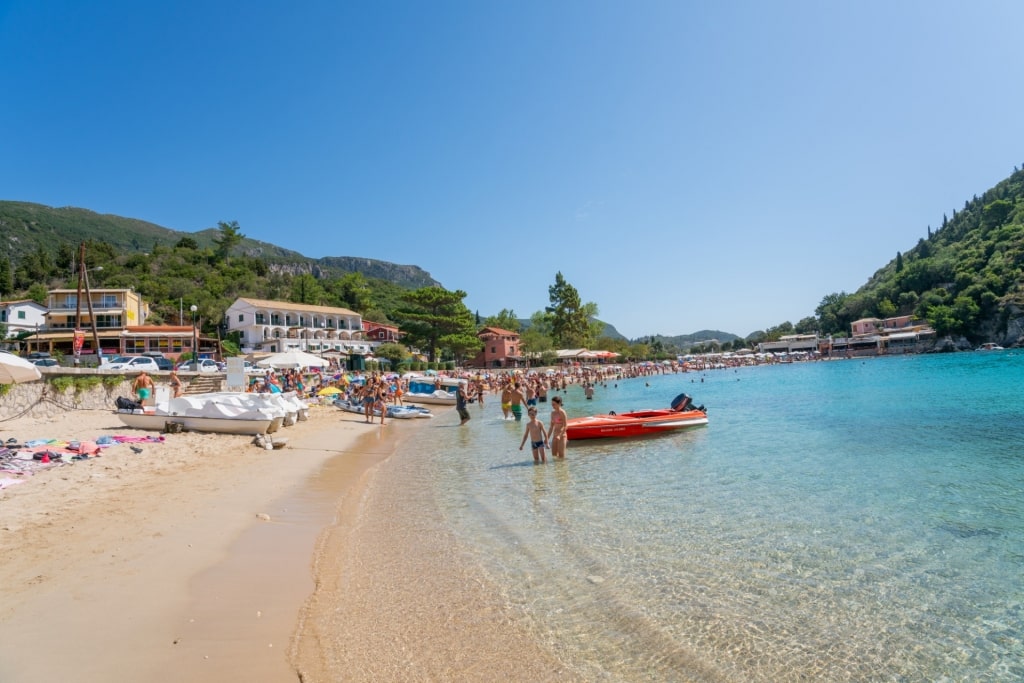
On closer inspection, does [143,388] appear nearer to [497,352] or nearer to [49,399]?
[49,399]

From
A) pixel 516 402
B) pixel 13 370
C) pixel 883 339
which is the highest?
pixel 13 370

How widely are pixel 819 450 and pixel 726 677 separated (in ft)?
34.0

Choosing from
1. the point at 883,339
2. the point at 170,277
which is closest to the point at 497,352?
the point at 170,277

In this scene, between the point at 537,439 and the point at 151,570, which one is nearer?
the point at 151,570

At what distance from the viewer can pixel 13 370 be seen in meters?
10.5

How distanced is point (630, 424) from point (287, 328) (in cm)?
5425

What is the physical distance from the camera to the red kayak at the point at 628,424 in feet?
46.8

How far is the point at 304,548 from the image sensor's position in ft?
19.8

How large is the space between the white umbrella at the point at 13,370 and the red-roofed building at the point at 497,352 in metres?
58.4

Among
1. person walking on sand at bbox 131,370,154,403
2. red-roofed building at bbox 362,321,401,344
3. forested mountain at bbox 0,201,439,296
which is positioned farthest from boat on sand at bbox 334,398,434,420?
forested mountain at bbox 0,201,439,296

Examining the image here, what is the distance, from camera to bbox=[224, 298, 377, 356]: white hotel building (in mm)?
58188

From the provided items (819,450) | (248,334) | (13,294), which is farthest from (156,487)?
(13,294)

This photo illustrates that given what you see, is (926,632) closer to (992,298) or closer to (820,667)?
(820,667)

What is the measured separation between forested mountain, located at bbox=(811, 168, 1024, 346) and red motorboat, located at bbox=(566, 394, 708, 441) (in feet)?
291
